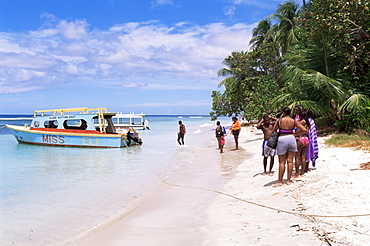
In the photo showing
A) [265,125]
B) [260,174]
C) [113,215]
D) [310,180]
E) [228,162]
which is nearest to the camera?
[113,215]

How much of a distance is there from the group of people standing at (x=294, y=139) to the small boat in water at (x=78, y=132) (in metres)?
14.4

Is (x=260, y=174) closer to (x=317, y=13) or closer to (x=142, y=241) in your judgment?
(x=142, y=241)

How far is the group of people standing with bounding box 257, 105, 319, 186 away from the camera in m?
6.61

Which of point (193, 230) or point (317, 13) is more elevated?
point (317, 13)

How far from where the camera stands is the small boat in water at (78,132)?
2122 cm

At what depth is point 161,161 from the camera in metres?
14.7

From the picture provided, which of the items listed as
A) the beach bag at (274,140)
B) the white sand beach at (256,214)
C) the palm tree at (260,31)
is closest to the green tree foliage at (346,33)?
the white sand beach at (256,214)

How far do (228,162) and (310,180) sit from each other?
5332mm

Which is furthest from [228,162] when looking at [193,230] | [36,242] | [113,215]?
[36,242]

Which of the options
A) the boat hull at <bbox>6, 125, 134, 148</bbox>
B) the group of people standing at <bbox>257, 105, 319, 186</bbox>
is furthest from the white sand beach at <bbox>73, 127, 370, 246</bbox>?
the boat hull at <bbox>6, 125, 134, 148</bbox>

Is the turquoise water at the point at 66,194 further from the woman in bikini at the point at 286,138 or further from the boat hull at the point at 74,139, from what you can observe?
the boat hull at the point at 74,139

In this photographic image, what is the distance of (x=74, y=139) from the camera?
71.9ft

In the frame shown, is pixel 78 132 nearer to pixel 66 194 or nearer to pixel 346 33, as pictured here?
pixel 66 194

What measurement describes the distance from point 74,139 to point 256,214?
742 inches
